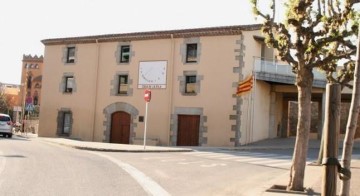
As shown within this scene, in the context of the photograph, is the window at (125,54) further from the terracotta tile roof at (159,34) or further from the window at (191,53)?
the window at (191,53)

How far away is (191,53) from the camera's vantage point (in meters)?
27.7

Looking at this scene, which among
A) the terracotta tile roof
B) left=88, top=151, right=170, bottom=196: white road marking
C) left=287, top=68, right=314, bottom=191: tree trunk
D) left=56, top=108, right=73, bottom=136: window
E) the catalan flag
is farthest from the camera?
left=56, top=108, right=73, bottom=136: window

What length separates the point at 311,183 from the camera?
34.9 ft

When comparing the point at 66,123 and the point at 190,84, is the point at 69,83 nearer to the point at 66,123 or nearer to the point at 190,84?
the point at 66,123

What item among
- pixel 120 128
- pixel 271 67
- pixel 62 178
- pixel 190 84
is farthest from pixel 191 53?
pixel 62 178

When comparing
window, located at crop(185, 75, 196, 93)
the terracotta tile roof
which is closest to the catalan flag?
the terracotta tile roof

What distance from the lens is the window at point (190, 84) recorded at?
2736cm

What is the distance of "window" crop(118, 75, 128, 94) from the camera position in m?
30.0

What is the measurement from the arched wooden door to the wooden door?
379 cm

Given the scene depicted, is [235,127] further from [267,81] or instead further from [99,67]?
[99,67]

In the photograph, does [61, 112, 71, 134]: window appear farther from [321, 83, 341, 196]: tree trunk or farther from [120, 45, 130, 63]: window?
[321, 83, 341, 196]: tree trunk

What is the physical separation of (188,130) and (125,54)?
270 inches

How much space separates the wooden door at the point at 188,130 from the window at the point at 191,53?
3343 mm

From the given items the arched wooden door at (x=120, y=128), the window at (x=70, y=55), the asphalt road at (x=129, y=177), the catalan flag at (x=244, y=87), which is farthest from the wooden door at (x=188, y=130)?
the asphalt road at (x=129, y=177)
